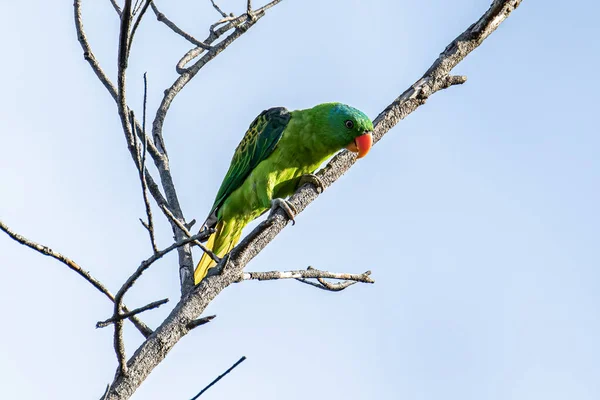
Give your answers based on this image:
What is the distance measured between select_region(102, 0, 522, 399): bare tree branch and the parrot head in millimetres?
316

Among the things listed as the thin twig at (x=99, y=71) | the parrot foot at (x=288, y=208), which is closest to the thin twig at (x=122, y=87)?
the thin twig at (x=99, y=71)

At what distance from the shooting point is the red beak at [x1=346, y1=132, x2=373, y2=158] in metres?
5.18

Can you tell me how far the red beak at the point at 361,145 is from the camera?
5.18 metres

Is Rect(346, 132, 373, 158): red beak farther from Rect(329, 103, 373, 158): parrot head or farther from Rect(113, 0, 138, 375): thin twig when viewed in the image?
Rect(113, 0, 138, 375): thin twig

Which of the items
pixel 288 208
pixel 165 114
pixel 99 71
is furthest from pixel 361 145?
pixel 99 71

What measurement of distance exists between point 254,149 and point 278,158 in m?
0.33

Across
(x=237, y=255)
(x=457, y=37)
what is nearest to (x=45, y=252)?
(x=237, y=255)

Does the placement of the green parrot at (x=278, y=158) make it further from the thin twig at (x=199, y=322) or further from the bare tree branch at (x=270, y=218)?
the thin twig at (x=199, y=322)

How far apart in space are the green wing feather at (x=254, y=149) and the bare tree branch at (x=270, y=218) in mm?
954

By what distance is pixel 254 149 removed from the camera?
19.1 feet

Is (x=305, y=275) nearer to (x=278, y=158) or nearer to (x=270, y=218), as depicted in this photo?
(x=270, y=218)

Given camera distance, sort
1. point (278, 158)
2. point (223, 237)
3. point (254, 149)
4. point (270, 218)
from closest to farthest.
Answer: point (270, 218) < point (278, 158) < point (223, 237) < point (254, 149)

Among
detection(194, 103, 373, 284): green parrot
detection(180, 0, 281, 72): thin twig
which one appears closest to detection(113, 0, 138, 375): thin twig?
detection(180, 0, 281, 72): thin twig

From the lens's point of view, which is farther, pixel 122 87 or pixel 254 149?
pixel 254 149
